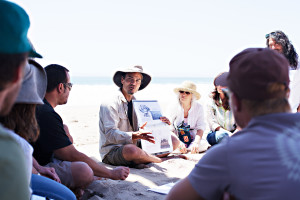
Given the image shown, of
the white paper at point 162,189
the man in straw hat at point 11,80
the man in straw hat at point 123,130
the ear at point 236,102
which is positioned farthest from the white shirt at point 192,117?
the man in straw hat at point 11,80

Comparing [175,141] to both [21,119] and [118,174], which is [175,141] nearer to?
[118,174]

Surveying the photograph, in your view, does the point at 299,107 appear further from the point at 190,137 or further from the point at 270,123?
the point at 270,123

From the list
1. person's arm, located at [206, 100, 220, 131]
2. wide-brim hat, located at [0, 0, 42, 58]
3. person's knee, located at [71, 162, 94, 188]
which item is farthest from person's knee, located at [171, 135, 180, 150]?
wide-brim hat, located at [0, 0, 42, 58]

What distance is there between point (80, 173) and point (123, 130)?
66.2 inches

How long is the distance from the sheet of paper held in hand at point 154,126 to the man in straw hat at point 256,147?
3.49m

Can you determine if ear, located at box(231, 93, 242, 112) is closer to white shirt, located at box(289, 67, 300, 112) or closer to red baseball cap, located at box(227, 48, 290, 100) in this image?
red baseball cap, located at box(227, 48, 290, 100)

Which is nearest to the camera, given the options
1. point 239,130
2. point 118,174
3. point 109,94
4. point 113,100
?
point 239,130

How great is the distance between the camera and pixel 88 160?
3.41 metres

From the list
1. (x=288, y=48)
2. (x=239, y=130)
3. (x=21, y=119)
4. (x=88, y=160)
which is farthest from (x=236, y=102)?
(x=288, y=48)

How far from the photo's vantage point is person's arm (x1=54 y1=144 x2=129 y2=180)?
10.6ft

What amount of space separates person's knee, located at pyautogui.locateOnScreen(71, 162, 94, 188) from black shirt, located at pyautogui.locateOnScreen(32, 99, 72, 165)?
234mm

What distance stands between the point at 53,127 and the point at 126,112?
1.85 metres

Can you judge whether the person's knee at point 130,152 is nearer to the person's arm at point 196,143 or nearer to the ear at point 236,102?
the person's arm at point 196,143

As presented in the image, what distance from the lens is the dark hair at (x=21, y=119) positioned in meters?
1.81
